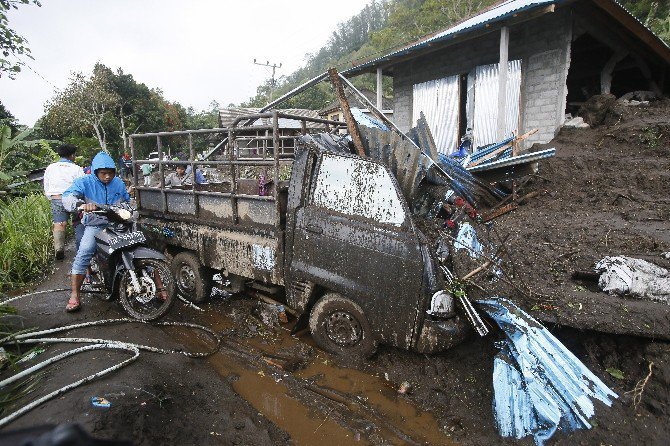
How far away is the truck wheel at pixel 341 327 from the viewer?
3299 mm

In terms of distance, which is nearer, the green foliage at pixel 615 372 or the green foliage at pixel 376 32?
the green foliage at pixel 615 372

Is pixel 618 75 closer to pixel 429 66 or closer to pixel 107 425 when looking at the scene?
pixel 429 66

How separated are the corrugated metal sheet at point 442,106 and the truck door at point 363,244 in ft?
22.4

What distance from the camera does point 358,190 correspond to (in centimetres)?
331

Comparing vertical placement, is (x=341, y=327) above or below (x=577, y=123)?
below

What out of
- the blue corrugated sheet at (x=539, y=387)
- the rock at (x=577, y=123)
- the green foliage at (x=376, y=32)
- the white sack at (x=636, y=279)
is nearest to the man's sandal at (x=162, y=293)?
the blue corrugated sheet at (x=539, y=387)

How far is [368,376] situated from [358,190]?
169cm

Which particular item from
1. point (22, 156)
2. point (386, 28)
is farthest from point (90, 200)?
point (386, 28)

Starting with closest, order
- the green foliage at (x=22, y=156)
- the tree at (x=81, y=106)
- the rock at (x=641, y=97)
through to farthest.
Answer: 1. the green foliage at (x=22, y=156)
2. the rock at (x=641, y=97)
3. the tree at (x=81, y=106)

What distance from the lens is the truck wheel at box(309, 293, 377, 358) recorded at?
3299 mm

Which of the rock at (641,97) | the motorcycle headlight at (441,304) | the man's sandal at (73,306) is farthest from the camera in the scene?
the rock at (641,97)

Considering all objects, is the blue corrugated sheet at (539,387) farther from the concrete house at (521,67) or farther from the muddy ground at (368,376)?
the concrete house at (521,67)

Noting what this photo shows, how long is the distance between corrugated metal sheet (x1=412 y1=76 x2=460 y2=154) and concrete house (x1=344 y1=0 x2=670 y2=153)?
3 cm

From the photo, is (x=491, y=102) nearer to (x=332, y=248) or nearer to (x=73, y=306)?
(x=332, y=248)
